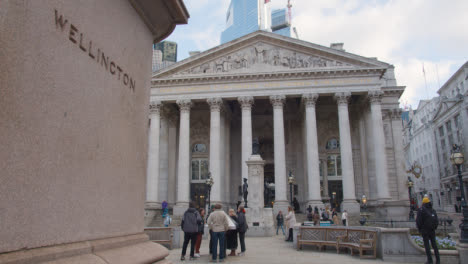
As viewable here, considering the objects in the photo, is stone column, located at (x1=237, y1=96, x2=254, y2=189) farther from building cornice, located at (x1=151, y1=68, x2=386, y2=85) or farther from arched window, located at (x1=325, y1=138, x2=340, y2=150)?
arched window, located at (x1=325, y1=138, x2=340, y2=150)

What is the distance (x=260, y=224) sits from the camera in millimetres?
20719

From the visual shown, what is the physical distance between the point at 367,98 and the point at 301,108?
6.74 m

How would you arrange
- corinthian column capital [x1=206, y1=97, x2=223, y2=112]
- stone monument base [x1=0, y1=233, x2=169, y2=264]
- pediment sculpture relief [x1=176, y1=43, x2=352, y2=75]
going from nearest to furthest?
1. stone monument base [x1=0, y1=233, x2=169, y2=264]
2. pediment sculpture relief [x1=176, y1=43, x2=352, y2=75]
3. corinthian column capital [x1=206, y1=97, x2=223, y2=112]

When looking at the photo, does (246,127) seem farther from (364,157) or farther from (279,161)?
(364,157)

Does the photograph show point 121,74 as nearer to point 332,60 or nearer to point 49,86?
point 49,86

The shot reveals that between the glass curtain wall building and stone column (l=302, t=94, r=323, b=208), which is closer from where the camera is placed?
stone column (l=302, t=94, r=323, b=208)

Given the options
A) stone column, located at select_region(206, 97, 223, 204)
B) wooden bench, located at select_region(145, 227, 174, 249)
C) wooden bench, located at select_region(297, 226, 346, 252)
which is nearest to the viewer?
wooden bench, located at select_region(297, 226, 346, 252)

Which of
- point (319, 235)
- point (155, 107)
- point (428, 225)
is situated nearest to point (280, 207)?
point (155, 107)

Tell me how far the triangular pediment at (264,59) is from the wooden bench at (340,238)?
73.0ft

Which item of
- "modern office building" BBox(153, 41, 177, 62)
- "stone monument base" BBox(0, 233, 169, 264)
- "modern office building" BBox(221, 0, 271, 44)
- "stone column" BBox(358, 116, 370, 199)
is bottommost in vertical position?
"stone monument base" BBox(0, 233, 169, 264)

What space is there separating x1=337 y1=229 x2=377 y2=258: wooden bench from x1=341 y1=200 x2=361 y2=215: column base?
60.4 ft

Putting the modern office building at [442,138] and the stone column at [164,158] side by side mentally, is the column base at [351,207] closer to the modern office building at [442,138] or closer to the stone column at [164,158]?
the stone column at [164,158]

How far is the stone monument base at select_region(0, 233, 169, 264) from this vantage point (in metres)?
2.13

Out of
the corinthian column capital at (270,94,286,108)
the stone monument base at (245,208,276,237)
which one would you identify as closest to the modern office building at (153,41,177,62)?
the corinthian column capital at (270,94,286,108)
